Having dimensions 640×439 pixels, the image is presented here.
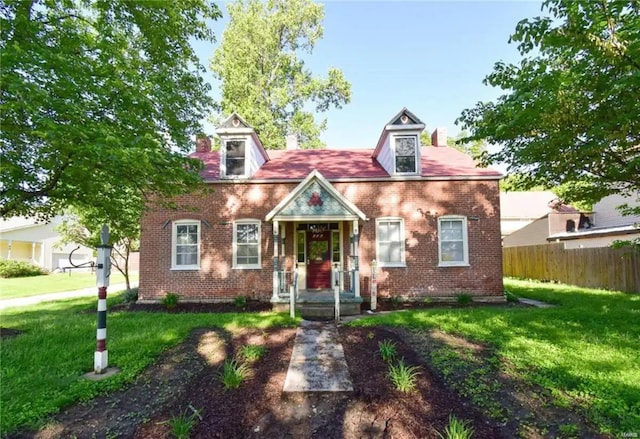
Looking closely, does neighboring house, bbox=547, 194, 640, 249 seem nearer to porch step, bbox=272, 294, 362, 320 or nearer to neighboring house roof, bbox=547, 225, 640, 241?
neighboring house roof, bbox=547, 225, 640, 241

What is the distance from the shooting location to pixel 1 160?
6.30 meters

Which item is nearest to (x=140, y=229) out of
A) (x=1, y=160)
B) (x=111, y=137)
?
(x=1, y=160)

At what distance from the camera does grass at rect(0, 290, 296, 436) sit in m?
4.44

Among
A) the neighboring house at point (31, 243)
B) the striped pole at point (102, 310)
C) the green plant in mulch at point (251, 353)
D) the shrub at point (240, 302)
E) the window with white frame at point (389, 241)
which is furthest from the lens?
the neighboring house at point (31, 243)

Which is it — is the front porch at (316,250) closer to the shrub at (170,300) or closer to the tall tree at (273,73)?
the shrub at (170,300)

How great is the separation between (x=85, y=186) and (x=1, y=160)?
5.05ft

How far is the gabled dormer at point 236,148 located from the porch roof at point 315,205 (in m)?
2.62

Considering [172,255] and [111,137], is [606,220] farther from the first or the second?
[111,137]

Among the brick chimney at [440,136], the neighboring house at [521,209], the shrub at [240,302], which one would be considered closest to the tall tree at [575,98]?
the brick chimney at [440,136]

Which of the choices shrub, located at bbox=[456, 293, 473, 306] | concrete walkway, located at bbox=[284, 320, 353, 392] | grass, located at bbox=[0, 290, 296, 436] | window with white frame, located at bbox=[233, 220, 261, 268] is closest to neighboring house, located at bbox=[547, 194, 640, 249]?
shrub, located at bbox=[456, 293, 473, 306]

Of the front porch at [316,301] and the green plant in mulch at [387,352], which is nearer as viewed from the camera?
the green plant in mulch at [387,352]

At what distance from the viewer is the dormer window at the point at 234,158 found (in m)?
12.8

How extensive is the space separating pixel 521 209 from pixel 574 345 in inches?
1140

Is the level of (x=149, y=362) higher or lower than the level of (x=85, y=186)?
lower
